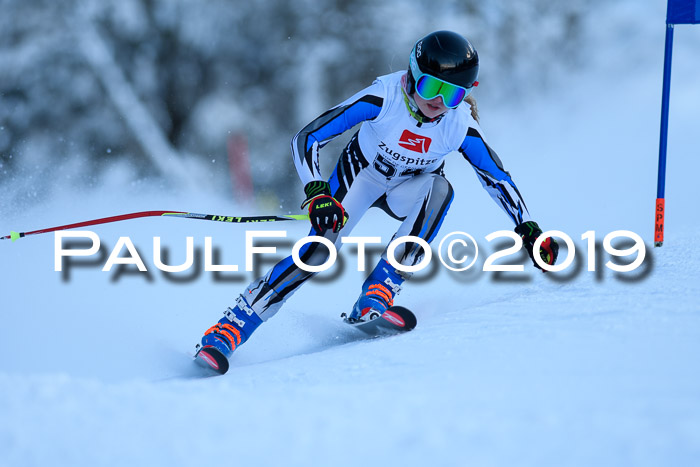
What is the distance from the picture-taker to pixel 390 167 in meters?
2.85

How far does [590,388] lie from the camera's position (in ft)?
4.76

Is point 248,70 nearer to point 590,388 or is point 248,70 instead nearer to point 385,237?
point 385,237

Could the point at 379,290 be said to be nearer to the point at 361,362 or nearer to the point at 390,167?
the point at 390,167

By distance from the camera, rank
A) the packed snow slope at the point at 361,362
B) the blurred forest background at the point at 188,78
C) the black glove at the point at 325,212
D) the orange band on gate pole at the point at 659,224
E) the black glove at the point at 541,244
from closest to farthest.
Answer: the packed snow slope at the point at 361,362, the black glove at the point at 325,212, the black glove at the point at 541,244, the orange band on gate pole at the point at 659,224, the blurred forest background at the point at 188,78

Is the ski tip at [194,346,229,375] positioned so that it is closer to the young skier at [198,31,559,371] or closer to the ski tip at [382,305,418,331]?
the young skier at [198,31,559,371]

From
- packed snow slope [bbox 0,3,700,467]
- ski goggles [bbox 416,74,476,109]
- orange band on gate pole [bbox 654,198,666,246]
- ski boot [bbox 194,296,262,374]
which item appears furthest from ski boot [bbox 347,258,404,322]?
orange band on gate pole [bbox 654,198,666,246]

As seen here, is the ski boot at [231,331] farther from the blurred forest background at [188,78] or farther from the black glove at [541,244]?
the blurred forest background at [188,78]

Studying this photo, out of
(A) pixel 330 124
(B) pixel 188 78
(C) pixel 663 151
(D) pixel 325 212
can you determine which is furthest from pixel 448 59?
(B) pixel 188 78

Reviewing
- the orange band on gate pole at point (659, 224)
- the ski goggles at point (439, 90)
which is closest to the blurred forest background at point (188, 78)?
the orange band on gate pole at point (659, 224)

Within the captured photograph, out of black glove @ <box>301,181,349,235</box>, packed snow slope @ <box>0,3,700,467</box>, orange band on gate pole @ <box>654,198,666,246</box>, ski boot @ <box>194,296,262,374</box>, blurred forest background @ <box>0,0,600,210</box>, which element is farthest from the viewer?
blurred forest background @ <box>0,0,600,210</box>

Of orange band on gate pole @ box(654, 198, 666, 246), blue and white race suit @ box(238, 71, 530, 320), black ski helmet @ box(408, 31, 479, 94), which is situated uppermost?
orange band on gate pole @ box(654, 198, 666, 246)

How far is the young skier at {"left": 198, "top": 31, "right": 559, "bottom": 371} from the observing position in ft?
8.17

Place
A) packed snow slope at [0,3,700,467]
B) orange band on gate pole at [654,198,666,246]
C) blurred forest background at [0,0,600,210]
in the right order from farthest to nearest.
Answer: blurred forest background at [0,0,600,210] < orange band on gate pole at [654,198,666,246] < packed snow slope at [0,3,700,467]

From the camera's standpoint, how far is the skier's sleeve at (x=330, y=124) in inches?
104
